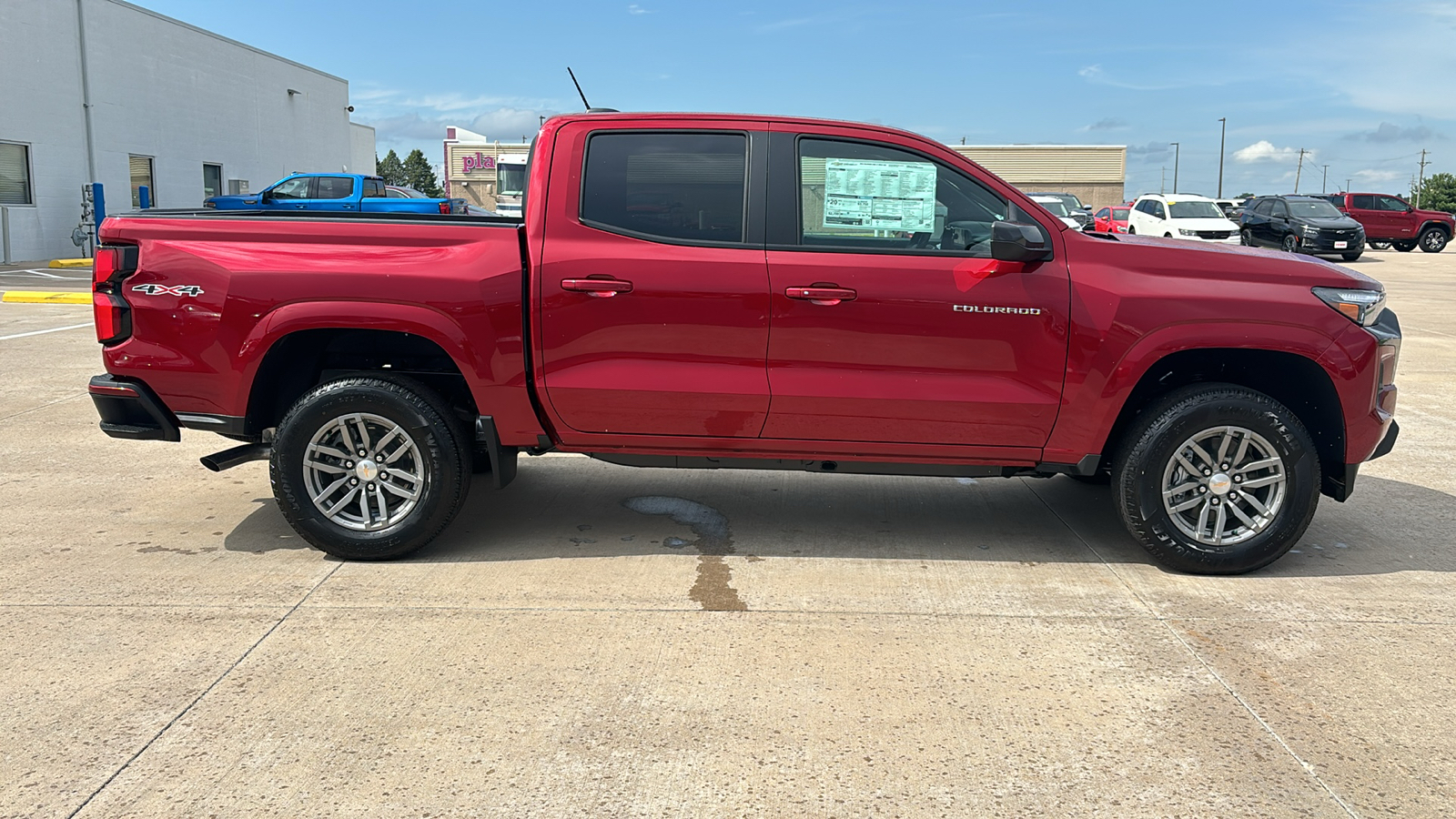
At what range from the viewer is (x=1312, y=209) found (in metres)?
29.4

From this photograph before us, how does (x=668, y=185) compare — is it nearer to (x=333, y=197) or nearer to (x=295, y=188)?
(x=333, y=197)

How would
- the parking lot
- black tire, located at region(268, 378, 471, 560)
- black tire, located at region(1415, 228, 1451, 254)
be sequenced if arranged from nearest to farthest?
the parking lot
black tire, located at region(268, 378, 471, 560)
black tire, located at region(1415, 228, 1451, 254)

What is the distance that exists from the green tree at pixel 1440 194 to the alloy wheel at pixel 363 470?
99939mm

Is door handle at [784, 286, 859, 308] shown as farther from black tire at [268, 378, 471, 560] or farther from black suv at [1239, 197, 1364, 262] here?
black suv at [1239, 197, 1364, 262]

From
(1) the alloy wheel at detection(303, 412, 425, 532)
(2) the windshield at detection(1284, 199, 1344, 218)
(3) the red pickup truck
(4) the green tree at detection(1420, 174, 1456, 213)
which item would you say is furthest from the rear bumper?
(4) the green tree at detection(1420, 174, 1456, 213)

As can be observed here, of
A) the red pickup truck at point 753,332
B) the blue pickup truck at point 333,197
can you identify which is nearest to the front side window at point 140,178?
the blue pickup truck at point 333,197

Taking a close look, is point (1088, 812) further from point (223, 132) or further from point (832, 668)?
point (223, 132)

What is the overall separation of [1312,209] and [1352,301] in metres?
28.3

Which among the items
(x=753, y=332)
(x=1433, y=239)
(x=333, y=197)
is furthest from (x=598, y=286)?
(x=1433, y=239)

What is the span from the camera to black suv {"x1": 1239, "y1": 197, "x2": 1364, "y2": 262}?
28.2 metres

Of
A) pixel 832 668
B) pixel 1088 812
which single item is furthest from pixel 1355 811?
pixel 832 668

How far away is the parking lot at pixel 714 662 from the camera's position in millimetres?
3049

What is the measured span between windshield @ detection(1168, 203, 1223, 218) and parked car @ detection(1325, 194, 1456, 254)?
24.8ft

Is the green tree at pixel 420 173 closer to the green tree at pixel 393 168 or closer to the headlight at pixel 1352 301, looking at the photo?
the green tree at pixel 393 168
